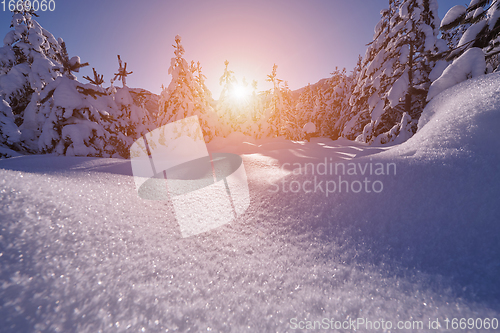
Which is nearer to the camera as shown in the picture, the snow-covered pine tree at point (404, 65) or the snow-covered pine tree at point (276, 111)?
the snow-covered pine tree at point (404, 65)

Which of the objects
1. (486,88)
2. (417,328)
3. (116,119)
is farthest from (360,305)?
(116,119)

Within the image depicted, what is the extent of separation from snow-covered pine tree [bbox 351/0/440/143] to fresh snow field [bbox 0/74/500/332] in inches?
302

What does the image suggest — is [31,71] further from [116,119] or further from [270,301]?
[270,301]

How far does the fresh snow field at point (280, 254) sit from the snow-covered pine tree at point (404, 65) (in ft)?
25.1

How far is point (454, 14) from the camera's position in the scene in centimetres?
374

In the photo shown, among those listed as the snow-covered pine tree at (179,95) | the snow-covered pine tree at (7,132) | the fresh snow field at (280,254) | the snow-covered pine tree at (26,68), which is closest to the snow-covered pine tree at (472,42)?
the fresh snow field at (280,254)

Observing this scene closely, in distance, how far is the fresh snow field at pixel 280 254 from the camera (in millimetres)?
850

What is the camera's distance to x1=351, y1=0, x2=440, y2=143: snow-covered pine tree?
25.2ft

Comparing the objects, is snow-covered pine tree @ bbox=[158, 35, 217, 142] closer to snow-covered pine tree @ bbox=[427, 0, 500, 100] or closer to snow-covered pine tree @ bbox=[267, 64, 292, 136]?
snow-covered pine tree @ bbox=[267, 64, 292, 136]

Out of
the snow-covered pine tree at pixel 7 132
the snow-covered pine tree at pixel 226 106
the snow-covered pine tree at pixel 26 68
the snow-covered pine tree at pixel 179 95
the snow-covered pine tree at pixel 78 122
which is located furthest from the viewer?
the snow-covered pine tree at pixel 226 106

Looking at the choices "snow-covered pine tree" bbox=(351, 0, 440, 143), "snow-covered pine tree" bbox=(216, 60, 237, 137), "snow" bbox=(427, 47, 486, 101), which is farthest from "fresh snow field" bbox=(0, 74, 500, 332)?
"snow-covered pine tree" bbox=(216, 60, 237, 137)

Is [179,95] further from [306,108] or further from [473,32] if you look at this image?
[306,108]

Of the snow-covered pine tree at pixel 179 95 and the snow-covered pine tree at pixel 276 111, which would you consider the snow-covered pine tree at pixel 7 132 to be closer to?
the snow-covered pine tree at pixel 179 95

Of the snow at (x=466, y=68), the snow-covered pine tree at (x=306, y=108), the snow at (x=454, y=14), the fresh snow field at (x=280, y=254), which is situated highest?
the snow-covered pine tree at (x=306, y=108)
